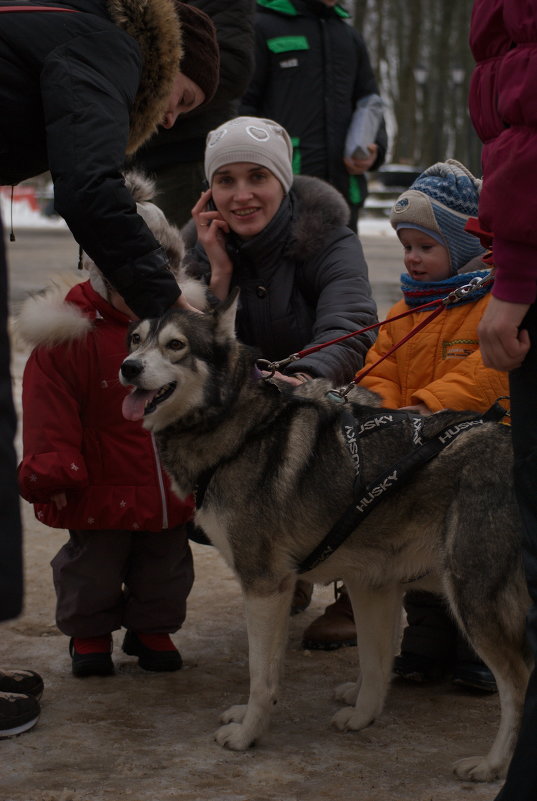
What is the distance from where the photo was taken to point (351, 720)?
3.17m

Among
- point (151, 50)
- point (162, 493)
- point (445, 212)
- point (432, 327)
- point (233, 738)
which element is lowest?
point (233, 738)

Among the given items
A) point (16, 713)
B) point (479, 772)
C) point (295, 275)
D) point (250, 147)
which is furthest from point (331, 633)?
point (250, 147)

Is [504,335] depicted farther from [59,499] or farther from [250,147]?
[250,147]

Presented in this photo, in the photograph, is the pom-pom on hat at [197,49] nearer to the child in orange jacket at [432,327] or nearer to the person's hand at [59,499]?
the child in orange jacket at [432,327]

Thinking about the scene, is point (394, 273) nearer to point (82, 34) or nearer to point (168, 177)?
point (168, 177)

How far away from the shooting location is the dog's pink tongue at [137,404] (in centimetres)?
302

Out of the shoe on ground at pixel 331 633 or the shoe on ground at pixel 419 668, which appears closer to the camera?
the shoe on ground at pixel 419 668

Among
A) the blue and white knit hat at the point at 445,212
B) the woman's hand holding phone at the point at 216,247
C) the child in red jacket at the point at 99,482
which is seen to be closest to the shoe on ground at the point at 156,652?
the child in red jacket at the point at 99,482

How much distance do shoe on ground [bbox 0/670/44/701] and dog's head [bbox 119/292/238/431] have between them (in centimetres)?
94

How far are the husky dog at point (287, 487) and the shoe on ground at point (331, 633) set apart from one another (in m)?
0.58

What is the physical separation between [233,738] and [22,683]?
735mm

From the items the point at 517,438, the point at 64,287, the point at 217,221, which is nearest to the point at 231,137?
the point at 217,221

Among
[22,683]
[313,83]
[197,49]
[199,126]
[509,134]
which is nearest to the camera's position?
[509,134]

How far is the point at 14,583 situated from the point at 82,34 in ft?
5.10
